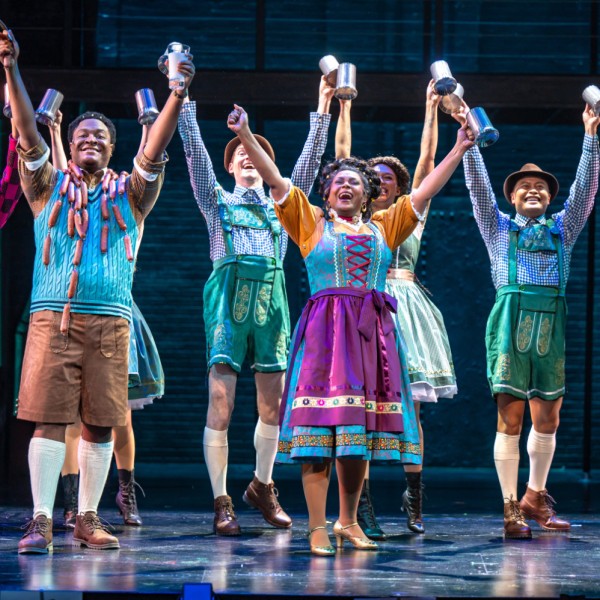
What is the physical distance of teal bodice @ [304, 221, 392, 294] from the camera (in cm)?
422

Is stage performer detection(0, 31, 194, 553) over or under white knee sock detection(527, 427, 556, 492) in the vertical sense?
over

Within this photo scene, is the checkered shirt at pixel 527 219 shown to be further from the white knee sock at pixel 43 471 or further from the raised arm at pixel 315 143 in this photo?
the white knee sock at pixel 43 471

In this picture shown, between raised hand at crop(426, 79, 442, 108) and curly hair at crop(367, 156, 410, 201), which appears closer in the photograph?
raised hand at crop(426, 79, 442, 108)

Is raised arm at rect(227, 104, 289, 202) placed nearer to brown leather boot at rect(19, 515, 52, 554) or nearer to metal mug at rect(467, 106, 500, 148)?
metal mug at rect(467, 106, 500, 148)

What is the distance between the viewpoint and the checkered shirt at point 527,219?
4957 millimetres

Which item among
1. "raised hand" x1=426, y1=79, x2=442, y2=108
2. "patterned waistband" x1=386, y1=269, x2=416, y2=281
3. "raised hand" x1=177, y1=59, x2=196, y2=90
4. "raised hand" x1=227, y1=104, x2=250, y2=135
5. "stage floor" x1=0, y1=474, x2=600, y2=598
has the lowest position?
"stage floor" x1=0, y1=474, x2=600, y2=598

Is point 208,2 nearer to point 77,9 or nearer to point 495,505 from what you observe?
point 77,9

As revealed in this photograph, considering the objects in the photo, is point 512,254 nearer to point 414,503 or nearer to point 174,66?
point 414,503

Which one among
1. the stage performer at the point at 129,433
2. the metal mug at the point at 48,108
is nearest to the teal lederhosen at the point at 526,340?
the stage performer at the point at 129,433

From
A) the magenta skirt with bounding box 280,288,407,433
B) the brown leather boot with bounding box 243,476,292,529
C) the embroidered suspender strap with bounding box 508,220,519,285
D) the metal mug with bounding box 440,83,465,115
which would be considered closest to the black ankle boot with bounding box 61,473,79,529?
the brown leather boot with bounding box 243,476,292,529

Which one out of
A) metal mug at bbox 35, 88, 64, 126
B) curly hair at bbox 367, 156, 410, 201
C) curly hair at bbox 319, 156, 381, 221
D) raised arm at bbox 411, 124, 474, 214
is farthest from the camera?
curly hair at bbox 367, 156, 410, 201

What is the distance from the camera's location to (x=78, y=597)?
320 cm

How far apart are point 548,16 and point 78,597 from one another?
5741mm

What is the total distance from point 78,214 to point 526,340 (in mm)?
1929
